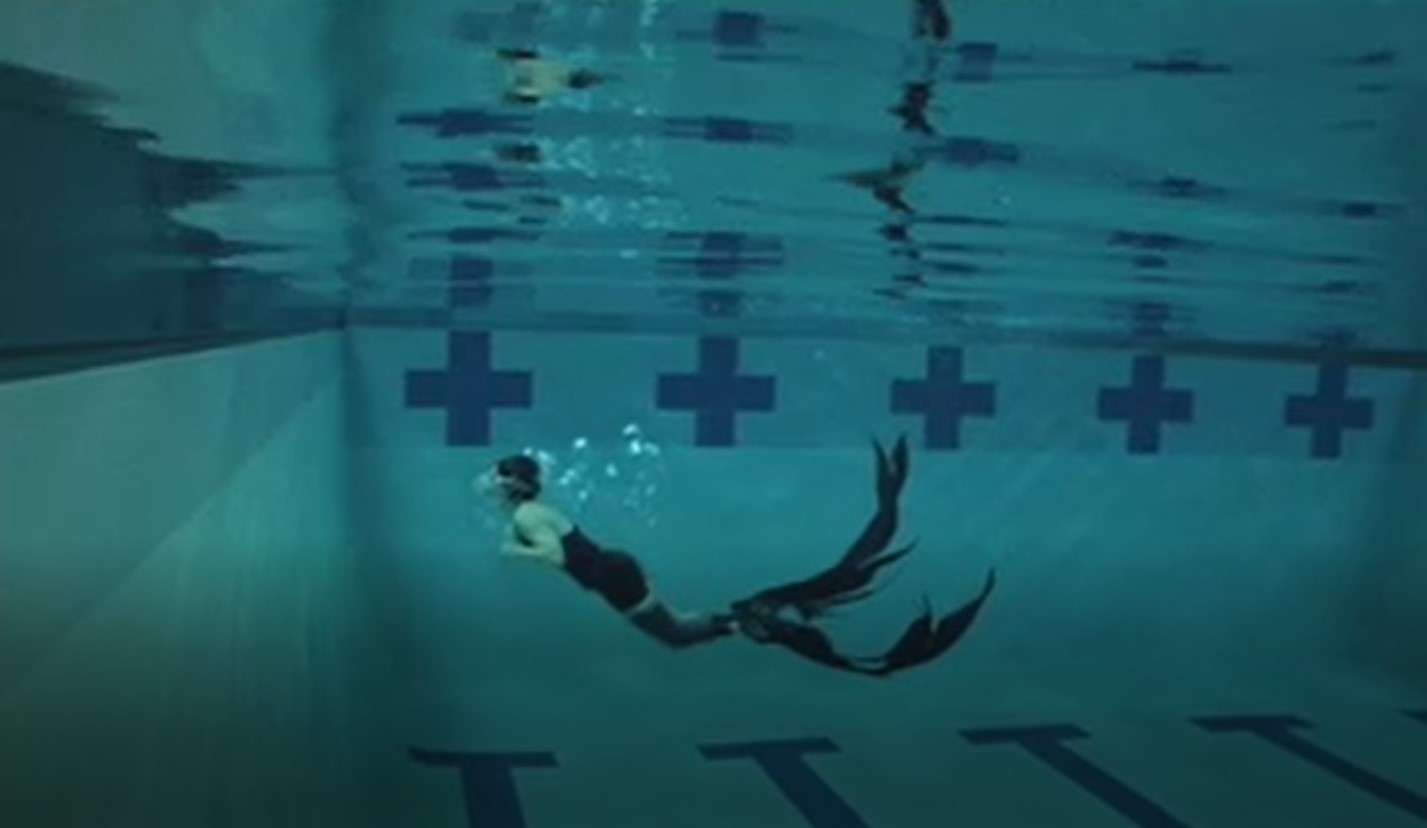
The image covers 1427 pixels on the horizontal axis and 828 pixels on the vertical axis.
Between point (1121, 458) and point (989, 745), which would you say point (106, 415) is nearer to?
point (989, 745)

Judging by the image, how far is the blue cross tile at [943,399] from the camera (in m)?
3.47

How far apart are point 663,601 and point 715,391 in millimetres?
458

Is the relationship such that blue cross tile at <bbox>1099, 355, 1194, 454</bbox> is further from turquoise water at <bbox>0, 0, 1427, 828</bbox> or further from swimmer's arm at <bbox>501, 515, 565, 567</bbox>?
swimmer's arm at <bbox>501, 515, 565, 567</bbox>

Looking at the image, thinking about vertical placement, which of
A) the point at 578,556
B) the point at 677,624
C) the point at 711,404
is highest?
the point at 711,404

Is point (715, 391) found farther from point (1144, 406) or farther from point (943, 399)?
point (1144, 406)

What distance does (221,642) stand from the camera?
3.75ft

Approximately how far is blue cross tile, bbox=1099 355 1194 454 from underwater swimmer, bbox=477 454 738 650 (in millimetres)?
1006

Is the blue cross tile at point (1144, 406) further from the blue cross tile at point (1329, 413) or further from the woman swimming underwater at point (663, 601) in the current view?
the woman swimming underwater at point (663, 601)

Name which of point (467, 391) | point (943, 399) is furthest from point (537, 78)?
point (943, 399)

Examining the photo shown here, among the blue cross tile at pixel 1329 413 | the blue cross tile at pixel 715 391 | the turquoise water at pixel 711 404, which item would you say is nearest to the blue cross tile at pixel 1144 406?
the turquoise water at pixel 711 404

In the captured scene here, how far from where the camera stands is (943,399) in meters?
3.49

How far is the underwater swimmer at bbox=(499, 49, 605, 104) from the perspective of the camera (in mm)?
1479

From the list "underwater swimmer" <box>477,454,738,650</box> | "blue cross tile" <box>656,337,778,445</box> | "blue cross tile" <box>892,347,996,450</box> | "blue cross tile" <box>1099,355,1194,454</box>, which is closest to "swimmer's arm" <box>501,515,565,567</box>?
"underwater swimmer" <box>477,454,738,650</box>

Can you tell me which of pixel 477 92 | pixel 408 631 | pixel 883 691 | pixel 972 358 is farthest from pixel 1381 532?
pixel 477 92
